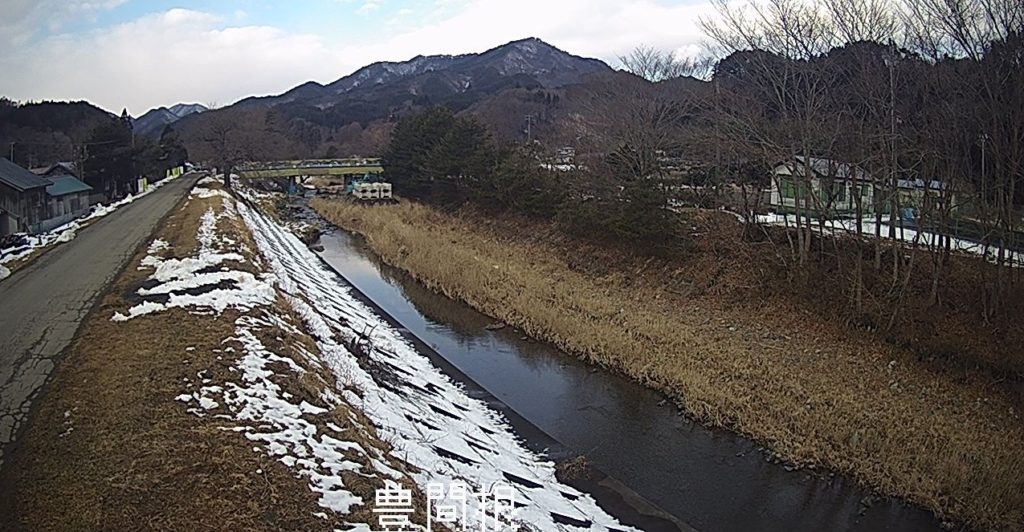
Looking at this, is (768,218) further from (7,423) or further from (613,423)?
(7,423)

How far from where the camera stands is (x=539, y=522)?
25.0ft

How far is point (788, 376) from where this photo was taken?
13242mm

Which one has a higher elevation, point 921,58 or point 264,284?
Result: point 921,58

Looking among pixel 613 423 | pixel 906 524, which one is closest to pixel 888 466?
pixel 906 524

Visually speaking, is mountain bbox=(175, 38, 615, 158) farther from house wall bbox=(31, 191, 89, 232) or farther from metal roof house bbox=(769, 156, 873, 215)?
metal roof house bbox=(769, 156, 873, 215)

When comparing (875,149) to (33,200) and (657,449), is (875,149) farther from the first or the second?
(33,200)

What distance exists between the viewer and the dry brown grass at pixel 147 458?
5359mm

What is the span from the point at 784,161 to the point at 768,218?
23.8 feet

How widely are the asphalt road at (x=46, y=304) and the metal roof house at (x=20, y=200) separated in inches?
251

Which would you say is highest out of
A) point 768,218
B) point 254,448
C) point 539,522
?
point 768,218

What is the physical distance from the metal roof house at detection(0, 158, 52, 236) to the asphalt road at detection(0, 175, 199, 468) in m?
6.37

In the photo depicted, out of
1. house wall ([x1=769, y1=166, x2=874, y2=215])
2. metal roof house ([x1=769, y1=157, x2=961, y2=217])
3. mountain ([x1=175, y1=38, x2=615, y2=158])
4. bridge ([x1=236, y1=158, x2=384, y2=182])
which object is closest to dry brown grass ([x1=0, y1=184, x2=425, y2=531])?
metal roof house ([x1=769, y1=157, x2=961, y2=217])

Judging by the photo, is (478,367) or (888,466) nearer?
(888,466)

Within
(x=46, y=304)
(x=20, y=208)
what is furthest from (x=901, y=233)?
(x=20, y=208)
